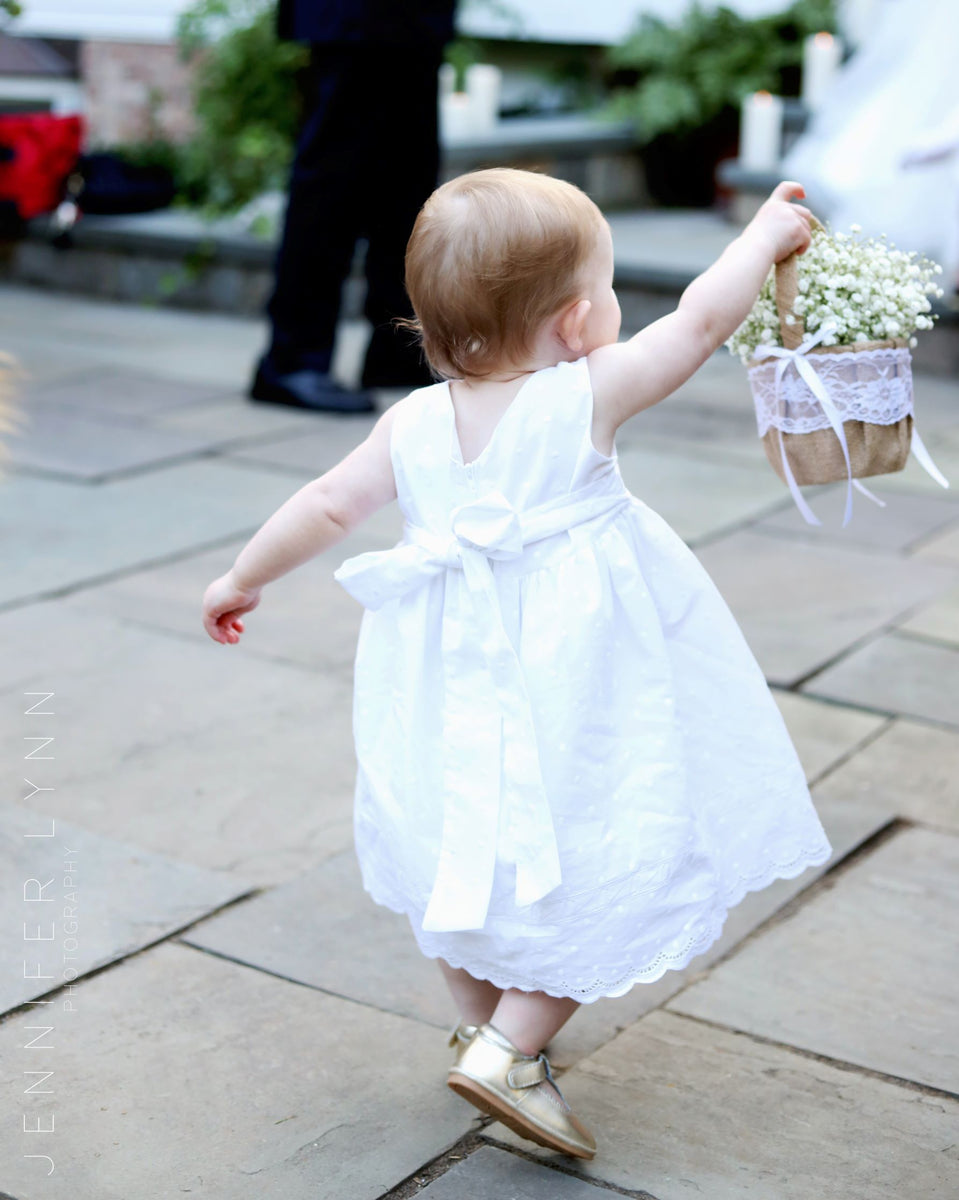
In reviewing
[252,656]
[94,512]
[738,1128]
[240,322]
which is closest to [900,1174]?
[738,1128]

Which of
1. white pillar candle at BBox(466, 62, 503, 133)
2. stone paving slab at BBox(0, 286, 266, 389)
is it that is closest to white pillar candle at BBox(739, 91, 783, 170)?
white pillar candle at BBox(466, 62, 503, 133)

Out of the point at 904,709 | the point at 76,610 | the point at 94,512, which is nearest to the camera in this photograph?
the point at 904,709

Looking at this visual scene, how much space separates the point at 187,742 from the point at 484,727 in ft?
4.08

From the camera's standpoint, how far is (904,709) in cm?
317

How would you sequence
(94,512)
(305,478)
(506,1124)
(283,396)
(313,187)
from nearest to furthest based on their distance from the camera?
(506,1124) < (94,512) < (305,478) < (313,187) < (283,396)

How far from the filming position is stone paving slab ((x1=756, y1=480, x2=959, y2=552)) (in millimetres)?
4266

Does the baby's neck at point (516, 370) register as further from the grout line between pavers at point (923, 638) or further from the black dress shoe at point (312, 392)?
the black dress shoe at point (312, 392)

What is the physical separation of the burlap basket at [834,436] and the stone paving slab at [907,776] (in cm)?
91

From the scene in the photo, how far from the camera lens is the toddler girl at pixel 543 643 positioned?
5.90 ft

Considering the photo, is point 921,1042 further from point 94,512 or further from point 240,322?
point 240,322

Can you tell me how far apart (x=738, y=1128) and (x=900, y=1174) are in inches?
7.8

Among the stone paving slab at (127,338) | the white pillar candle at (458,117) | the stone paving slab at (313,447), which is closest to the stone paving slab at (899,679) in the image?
the stone paving slab at (313,447)

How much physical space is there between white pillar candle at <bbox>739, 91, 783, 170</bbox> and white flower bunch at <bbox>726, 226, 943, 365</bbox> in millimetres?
6143

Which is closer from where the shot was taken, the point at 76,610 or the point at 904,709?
the point at 904,709
